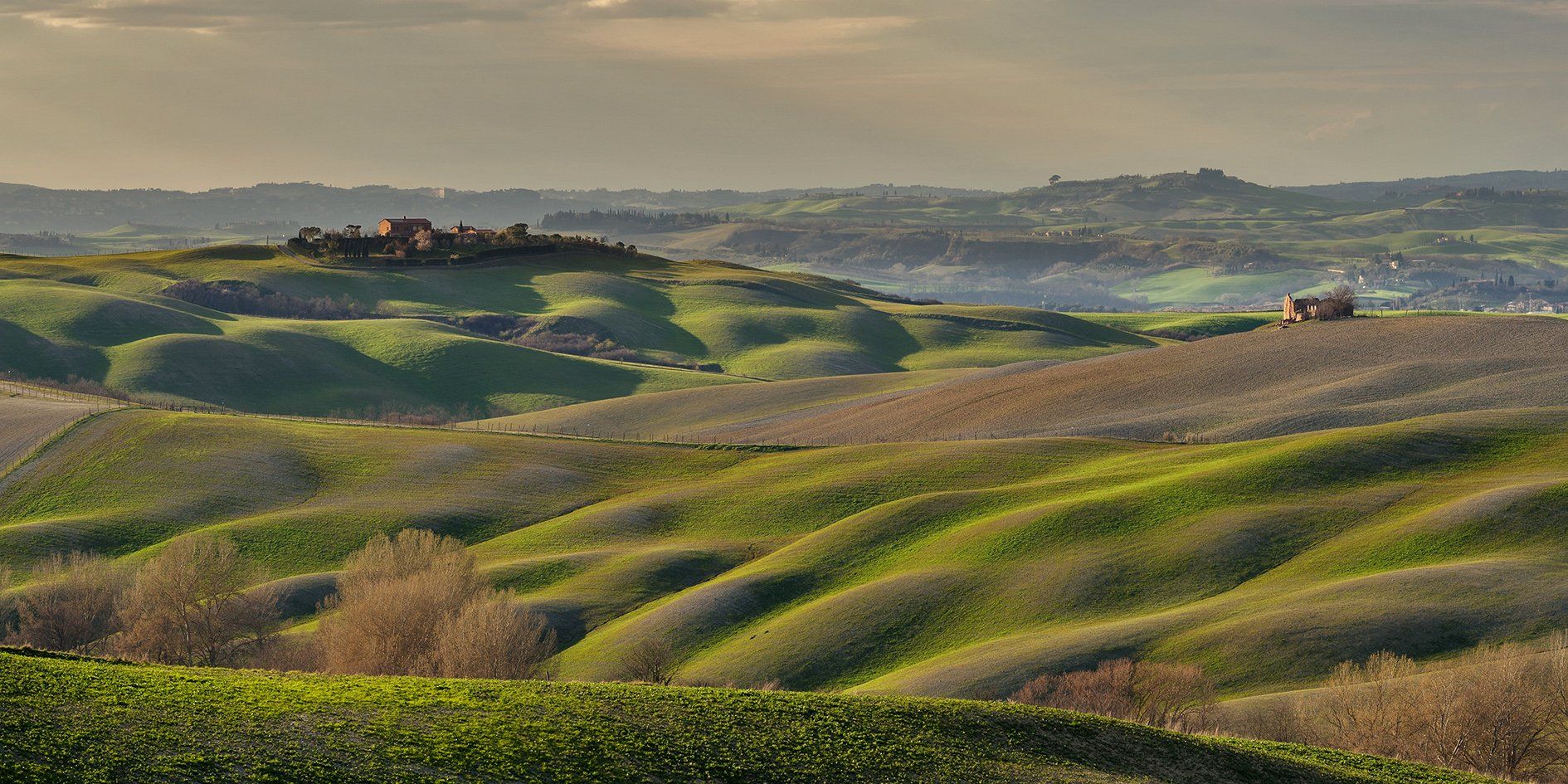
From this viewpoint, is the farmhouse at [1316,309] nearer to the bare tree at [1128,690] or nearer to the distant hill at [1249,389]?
the distant hill at [1249,389]

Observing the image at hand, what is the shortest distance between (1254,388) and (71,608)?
10508 centimetres

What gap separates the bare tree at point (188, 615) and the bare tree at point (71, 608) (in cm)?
248

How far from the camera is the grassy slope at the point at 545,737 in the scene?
113 ft

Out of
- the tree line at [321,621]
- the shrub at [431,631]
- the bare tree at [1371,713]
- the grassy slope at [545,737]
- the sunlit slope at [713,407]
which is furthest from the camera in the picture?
the sunlit slope at [713,407]

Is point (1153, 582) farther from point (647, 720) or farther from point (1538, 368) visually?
point (1538, 368)

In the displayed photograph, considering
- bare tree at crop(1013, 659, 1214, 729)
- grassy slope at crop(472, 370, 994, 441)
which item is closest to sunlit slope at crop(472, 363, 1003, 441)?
grassy slope at crop(472, 370, 994, 441)

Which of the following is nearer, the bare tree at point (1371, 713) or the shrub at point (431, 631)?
the bare tree at point (1371, 713)

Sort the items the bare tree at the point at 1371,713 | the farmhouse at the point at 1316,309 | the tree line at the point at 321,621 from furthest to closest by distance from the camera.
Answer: the farmhouse at the point at 1316,309
the tree line at the point at 321,621
the bare tree at the point at 1371,713

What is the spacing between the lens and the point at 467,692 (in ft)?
142

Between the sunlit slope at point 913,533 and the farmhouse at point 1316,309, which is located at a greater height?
the farmhouse at point 1316,309

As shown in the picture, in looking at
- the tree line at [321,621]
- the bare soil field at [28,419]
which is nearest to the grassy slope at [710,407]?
the bare soil field at [28,419]

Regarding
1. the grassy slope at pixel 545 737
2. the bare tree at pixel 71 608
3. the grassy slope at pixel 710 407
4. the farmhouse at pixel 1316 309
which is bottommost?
the bare tree at pixel 71 608

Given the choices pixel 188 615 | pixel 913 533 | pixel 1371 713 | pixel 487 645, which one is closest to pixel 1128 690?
pixel 1371 713

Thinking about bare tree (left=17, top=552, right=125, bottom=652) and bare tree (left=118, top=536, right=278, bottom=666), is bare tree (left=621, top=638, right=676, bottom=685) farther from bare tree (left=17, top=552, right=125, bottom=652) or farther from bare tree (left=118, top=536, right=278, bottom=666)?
bare tree (left=17, top=552, right=125, bottom=652)
